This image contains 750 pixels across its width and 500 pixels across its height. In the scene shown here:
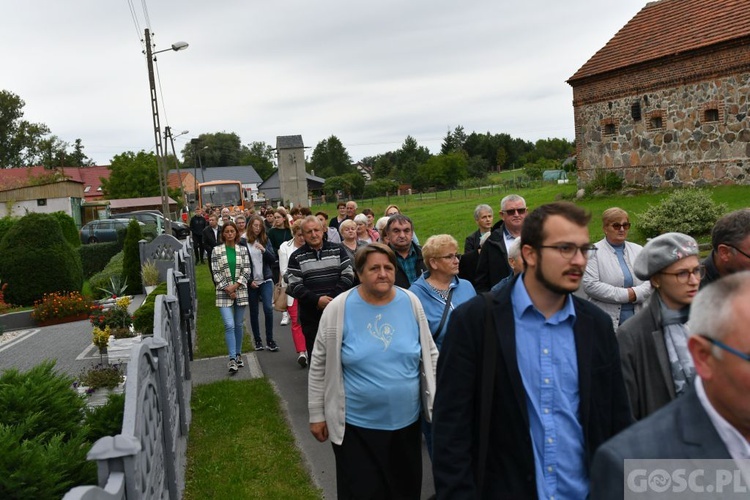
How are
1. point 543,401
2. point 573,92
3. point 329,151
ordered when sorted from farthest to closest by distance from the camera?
point 329,151 → point 573,92 → point 543,401

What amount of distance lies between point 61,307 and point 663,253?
14.5 meters

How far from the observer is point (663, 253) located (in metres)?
3.34

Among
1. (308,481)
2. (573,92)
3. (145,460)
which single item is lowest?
(308,481)

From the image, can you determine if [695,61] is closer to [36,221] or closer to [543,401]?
[36,221]

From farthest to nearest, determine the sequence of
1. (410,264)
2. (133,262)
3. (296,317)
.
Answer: (133,262) → (296,317) → (410,264)

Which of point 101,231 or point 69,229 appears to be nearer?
point 69,229

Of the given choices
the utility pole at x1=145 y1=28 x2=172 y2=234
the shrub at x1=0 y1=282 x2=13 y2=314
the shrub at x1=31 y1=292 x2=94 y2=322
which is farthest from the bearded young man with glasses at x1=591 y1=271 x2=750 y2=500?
the utility pole at x1=145 y1=28 x2=172 y2=234

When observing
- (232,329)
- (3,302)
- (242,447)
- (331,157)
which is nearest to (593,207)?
(232,329)

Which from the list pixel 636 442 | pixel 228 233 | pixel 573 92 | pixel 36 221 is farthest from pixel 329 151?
pixel 636 442

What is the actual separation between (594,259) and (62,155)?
342ft

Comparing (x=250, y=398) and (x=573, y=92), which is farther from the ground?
(x=573, y=92)

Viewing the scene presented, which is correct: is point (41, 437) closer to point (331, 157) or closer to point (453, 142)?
point (453, 142)

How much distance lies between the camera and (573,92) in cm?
2833

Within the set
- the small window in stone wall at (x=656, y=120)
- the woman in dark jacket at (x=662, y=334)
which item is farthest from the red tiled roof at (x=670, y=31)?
the woman in dark jacket at (x=662, y=334)
